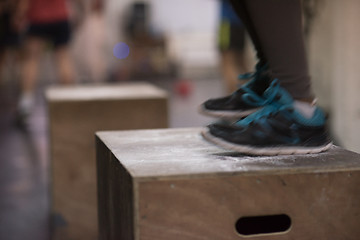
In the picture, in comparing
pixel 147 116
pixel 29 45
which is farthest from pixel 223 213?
pixel 29 45

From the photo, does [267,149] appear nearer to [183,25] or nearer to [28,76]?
[28,76]

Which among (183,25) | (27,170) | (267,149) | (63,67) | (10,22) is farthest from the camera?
(183,25)

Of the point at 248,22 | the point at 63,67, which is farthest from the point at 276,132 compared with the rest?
the point at 63,67

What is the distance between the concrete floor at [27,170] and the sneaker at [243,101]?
0.86 meters

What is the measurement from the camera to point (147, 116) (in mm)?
2164

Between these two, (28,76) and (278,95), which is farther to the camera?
(28,76)

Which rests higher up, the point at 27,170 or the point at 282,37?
the point at 282,37

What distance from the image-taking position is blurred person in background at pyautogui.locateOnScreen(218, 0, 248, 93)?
12.8 ft

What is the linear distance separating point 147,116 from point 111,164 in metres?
0.87

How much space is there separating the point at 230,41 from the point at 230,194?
2.94m

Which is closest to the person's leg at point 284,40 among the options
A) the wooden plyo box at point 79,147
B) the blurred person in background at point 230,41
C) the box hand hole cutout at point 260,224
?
the box hand hole cutout at point 260,224

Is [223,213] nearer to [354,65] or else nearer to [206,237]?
[206,237]

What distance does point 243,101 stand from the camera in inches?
54.0

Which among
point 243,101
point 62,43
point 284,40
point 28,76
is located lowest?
point 28,76
